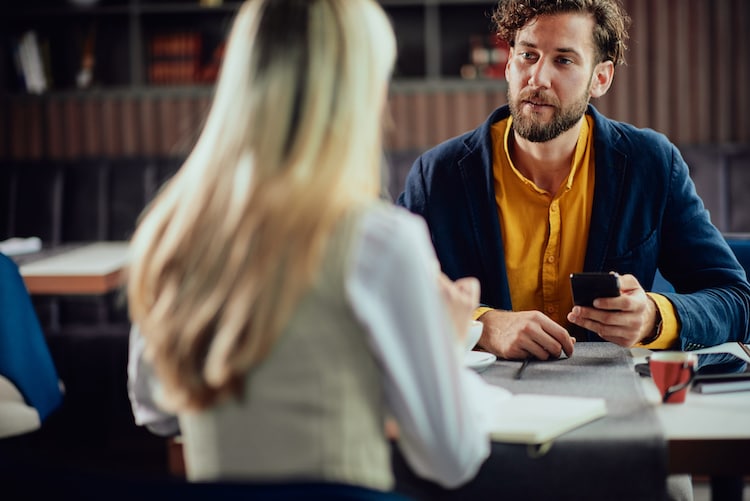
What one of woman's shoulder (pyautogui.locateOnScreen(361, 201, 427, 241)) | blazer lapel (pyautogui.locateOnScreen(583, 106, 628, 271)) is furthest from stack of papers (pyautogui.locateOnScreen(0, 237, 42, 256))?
woman's shoulder (pyautogui.locateOnScreen(361, 201, 427, 241))

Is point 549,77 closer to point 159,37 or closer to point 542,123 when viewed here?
point 542,123

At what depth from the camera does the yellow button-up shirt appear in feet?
6.58

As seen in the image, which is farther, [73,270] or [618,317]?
[73,270]

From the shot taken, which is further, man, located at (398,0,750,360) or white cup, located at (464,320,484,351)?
man, located at (398,0,750,360)

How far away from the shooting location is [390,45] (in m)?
1.00

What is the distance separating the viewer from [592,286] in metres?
1.54

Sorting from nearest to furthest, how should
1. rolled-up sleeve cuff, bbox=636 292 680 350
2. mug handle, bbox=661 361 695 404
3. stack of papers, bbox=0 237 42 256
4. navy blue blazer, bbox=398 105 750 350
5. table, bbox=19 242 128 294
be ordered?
mug handle, bbox=661 361 695 404, rolled-up sleeve cuff, bbox=636 292 680 350, navy blue blazer, bbox=398 105 750 350, table, bbox=19 242 128 294, stack of papers, bbox=0 237 42 256

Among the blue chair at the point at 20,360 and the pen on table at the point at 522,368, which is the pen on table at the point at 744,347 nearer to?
the pen on table at the point at 522,368

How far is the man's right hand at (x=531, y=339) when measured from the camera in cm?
157

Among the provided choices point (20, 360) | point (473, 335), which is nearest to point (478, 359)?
point (473, 335)

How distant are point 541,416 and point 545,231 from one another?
862 millimetres

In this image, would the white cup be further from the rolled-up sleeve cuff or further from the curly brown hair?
the curly brown hair

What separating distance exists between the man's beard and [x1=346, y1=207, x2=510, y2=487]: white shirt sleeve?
1160 mm

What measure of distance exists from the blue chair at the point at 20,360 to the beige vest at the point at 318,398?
54.9 inches
